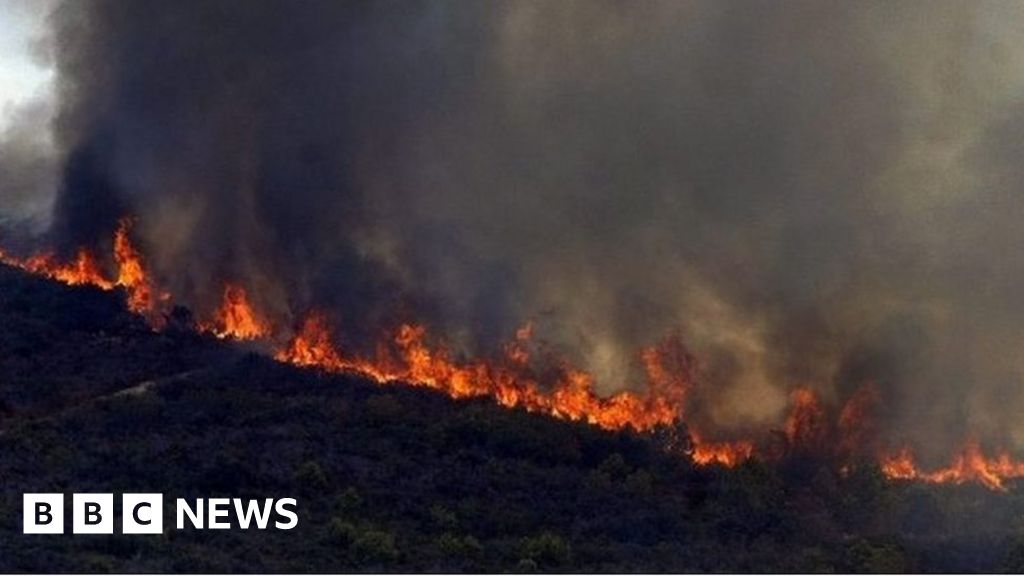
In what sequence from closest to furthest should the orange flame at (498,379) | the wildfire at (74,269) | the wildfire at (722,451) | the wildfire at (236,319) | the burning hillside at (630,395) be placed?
the wildfire at (722,451) < the burning hillside at (630,395) < the orange flame at (498,379) < the wildfire at (236,319) < the wildfire at (74,269)

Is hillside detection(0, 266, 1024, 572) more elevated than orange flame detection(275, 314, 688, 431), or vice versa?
orange flame detection(275, 314, 688, 431)

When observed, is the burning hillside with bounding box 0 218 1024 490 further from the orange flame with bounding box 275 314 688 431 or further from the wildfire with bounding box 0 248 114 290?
the wildfire with bounding box 0 248 114 290

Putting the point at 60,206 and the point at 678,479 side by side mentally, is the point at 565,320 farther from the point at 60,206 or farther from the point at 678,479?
the point at 60,206

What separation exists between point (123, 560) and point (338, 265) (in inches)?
1372

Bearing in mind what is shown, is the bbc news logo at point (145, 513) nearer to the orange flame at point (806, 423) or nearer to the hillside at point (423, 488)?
the hillside at point (423, 488)

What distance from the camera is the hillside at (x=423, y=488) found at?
30125mm

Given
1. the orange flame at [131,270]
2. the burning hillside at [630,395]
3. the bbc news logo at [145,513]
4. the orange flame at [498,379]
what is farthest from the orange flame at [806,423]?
the orange flame at [131,270]

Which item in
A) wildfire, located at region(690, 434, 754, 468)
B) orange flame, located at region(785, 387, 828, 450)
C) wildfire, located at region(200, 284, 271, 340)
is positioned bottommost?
wildfire, located at region(690, 434, 754, 468)

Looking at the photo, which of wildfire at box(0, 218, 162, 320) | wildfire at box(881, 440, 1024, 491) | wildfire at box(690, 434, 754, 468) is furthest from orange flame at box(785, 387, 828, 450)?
wildfire at box(0, 218, 162, 320)

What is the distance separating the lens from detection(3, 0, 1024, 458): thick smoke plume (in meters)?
54.4

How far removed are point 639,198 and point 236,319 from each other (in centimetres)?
2046

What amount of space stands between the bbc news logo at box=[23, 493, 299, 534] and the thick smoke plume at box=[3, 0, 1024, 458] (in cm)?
2160

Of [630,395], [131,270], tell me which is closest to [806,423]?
[630,395]

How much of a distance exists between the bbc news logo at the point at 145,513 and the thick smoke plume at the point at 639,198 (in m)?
21.6
